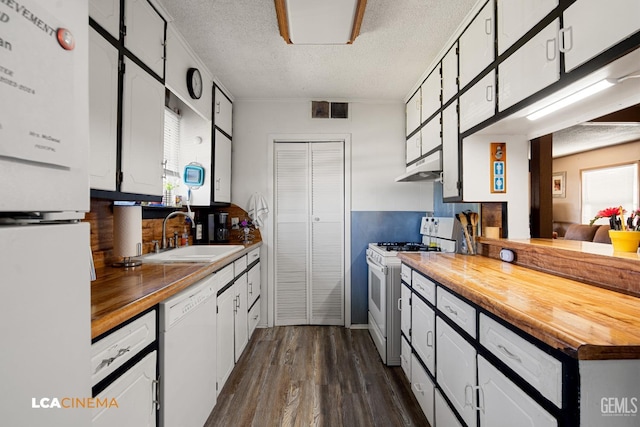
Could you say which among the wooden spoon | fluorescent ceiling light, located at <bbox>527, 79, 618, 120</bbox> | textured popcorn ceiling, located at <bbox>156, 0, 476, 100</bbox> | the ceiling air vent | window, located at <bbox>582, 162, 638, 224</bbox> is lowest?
the wooden spoon

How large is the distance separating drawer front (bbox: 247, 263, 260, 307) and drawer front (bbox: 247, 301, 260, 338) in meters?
0.09

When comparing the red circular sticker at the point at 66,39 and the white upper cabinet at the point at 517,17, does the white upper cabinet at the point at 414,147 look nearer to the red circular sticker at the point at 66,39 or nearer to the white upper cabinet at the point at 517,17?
the white upper cabinet at the point at 517,17

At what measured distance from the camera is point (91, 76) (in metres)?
1.27

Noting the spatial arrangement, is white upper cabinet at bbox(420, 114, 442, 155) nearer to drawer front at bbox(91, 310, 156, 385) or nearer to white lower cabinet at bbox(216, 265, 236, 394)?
white lower cabinet at bbox(216, 265, 236, 394)

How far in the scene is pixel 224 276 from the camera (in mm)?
2100

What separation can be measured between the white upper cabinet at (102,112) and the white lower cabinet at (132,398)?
0.80 meters

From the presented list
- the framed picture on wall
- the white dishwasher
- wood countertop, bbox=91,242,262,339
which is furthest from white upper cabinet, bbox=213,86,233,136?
the framed picture on wall

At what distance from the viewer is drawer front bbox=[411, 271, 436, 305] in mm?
1685

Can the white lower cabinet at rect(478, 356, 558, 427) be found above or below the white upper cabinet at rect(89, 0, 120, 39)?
below

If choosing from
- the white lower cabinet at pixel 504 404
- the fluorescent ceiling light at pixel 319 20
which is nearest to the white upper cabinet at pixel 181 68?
the fluorescent ceiling light at pixel 319 20

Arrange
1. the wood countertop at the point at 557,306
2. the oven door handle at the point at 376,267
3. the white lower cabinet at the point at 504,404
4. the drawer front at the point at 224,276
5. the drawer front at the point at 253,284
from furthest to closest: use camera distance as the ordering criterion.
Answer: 1. the drawer front at the point at 253,284
2. the oven door handle at the point at 376,267
3. the drawer front at the point at 224,276
4. the white lower cabinet at the point at 504,404
5. the wood countertop at the point at 557,306

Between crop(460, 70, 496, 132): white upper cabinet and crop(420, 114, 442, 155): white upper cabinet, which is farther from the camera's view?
crop(420, 114, 442, 155): white upper cabinet

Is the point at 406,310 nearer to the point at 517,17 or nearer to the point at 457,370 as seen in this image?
the point at 457,370

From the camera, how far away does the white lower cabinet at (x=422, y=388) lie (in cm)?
168
